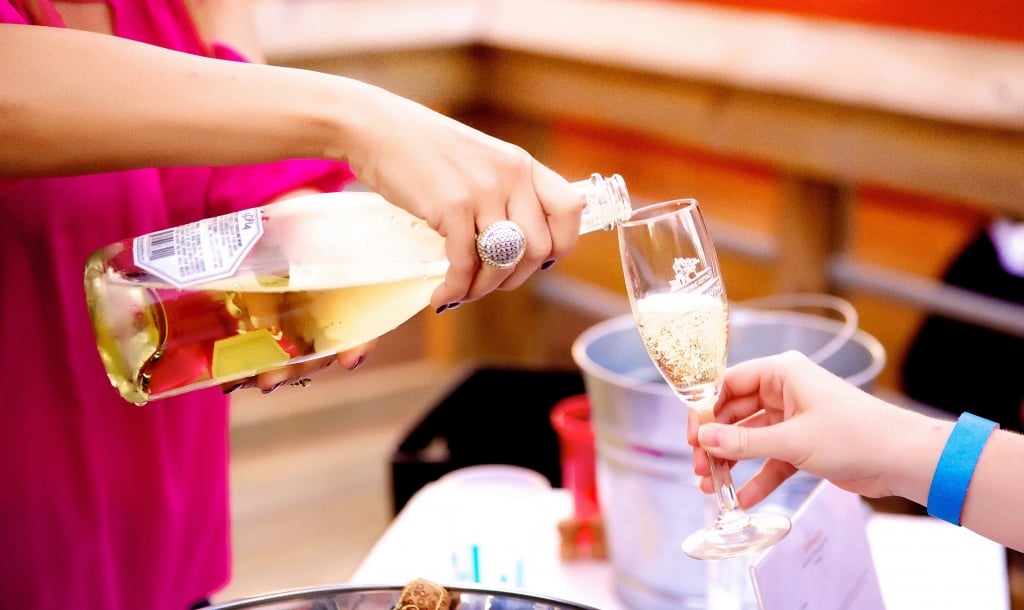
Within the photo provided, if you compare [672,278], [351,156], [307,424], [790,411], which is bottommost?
[307,424]

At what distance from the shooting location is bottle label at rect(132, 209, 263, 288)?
29.4 inches

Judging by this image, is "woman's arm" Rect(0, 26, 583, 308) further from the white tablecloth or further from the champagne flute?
the white tablecloth

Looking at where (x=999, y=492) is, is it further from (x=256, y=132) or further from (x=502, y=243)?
(x=256, y=132)

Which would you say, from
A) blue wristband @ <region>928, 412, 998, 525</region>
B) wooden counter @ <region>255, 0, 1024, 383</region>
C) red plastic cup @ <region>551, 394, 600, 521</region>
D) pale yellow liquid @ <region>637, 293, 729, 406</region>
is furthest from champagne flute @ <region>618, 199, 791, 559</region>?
wooden counter @ <region>255, 0, 1024, 383</region>

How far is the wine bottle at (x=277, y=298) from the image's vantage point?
831 mm

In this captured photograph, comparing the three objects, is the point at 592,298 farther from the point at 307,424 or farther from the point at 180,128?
the point at 180,128

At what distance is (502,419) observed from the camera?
2.08 m

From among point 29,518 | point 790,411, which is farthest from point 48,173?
point 790,411

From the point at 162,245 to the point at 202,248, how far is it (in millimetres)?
34

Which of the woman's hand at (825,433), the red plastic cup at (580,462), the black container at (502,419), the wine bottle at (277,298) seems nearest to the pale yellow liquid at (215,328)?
the wine bottle at (277,298)

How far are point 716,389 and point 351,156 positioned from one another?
1.19ft

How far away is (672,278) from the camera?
32.8 inches

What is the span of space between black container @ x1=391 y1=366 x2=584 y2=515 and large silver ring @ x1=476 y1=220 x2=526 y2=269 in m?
1.23

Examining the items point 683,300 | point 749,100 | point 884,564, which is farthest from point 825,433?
point 749,100
